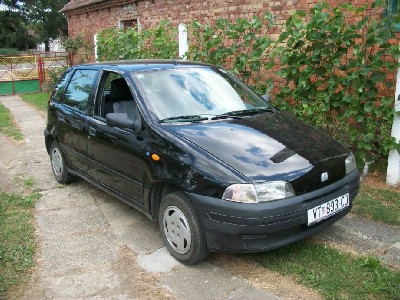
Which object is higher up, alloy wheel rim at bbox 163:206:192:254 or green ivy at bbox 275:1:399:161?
green ivy at bbox 275:1:399:161

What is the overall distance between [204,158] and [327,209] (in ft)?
3.55

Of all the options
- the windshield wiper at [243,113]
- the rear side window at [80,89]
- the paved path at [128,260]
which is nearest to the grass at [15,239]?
the paved path at [128,260]

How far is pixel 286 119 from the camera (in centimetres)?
428

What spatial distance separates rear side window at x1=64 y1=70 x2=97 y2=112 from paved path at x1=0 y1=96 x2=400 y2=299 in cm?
117

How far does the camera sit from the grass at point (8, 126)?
925cm

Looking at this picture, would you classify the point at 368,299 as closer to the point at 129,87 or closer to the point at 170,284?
the point at 170,284

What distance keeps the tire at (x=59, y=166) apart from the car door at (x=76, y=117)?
0.21 metres

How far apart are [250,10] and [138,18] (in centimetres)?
571

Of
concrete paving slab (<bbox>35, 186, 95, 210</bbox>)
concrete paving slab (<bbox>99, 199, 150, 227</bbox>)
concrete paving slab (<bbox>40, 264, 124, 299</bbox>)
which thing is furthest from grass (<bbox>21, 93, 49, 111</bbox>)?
concrete paving slab (<bbox>40, 264, 124, 299</bbox>)

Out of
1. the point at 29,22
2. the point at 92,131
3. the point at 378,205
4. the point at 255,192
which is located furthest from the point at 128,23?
the point at 29,22

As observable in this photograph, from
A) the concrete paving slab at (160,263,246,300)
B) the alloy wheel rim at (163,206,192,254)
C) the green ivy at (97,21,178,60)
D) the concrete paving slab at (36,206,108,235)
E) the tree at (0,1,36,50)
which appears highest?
the tree at (0,1,36,50)

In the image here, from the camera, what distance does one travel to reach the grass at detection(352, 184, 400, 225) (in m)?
4.37

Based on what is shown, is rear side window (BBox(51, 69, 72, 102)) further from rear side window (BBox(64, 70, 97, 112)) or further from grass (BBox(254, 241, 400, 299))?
grass (BBox(254, 241, 400, 299))

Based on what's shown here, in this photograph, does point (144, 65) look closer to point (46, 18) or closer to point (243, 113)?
point (243, 113)
